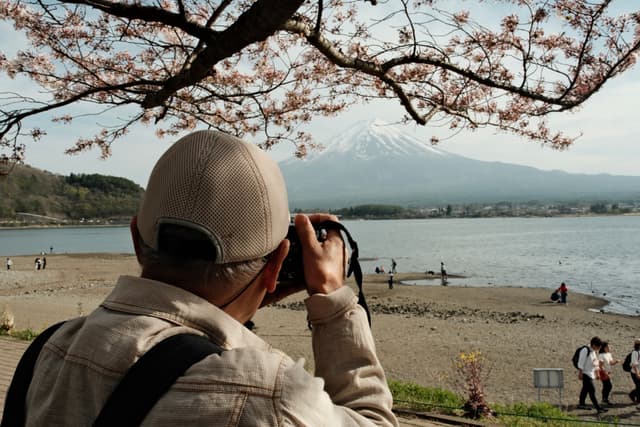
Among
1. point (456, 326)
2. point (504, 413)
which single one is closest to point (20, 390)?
point (504, 413)

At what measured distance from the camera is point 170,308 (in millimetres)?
755

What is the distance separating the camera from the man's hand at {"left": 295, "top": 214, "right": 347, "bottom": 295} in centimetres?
90

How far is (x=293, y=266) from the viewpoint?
94 cm

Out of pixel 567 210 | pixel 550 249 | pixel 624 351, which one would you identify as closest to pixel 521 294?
pixel 624 351

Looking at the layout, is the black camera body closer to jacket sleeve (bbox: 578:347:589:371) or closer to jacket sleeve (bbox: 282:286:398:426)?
jacket sleeve (bbox: 282:286:398:426)

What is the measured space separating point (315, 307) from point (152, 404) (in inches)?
12.0

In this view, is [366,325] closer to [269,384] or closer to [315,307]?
[315,307]

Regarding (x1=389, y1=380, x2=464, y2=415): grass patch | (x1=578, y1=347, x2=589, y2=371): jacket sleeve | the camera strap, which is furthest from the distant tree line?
the camera strap

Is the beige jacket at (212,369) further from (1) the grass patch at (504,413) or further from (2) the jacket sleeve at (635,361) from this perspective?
(2) the jacket sleeve at (635,361)

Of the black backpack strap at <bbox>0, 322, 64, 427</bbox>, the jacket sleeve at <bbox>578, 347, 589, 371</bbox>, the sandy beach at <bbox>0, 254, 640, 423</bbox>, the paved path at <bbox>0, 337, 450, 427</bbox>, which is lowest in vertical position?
the sandy beach at <bbox>0, 254, 640, 423</bbox>

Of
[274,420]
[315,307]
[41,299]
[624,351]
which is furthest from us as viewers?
[41,299]

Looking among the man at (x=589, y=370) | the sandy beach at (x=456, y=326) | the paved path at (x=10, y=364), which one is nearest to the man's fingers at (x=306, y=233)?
the paved path at (x=10, y=364)

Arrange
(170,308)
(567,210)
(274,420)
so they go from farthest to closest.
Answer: (567,210), (170,308), (274,420)

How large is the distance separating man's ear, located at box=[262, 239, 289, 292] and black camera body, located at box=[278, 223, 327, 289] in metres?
0.06
